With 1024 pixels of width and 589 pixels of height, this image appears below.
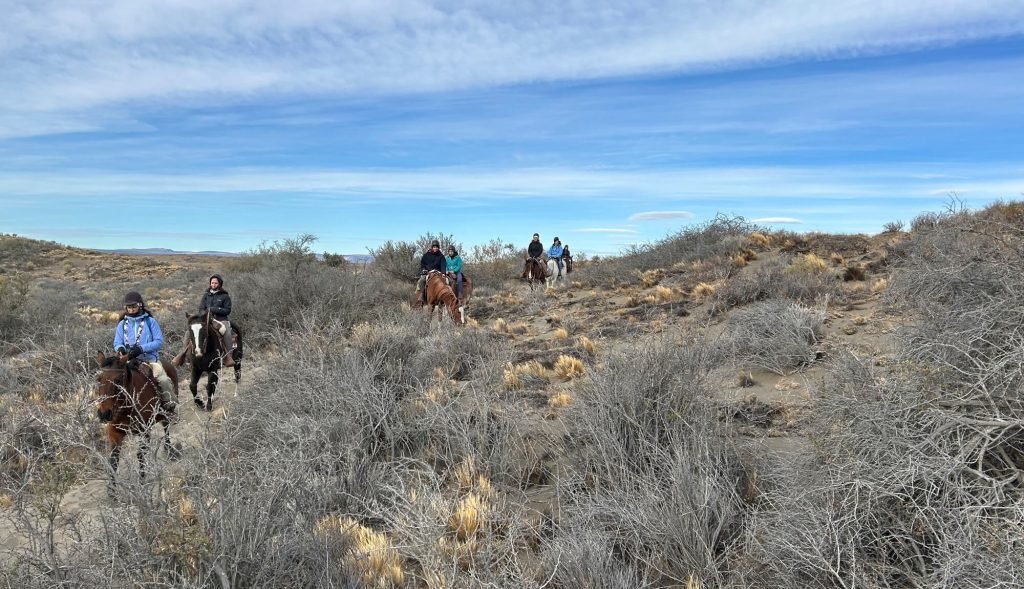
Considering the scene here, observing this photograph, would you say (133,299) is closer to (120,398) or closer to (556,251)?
(120,398)

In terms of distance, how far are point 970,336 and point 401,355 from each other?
6.70 m

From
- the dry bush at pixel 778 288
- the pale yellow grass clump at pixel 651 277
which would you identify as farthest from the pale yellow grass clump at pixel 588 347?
the pale yellow grass clump at pixel 651 277

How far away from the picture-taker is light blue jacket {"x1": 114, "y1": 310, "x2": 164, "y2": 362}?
711cm

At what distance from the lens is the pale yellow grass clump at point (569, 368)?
29.8 ft

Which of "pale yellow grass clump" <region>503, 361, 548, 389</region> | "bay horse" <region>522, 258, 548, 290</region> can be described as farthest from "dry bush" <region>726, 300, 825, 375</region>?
"bay horse" <region>522, 258, 548, 290</region>

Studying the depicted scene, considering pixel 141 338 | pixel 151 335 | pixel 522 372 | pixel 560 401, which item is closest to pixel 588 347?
pixel 522 372

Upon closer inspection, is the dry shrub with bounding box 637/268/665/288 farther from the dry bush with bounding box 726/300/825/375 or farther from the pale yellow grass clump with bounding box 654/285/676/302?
the dry bush with bounding box 726/300/825/375

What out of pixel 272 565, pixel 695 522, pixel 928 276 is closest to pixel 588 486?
pixel 695 522

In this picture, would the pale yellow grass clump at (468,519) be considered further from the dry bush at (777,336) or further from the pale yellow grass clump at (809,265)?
the pale yellow grass clump at (809,265)

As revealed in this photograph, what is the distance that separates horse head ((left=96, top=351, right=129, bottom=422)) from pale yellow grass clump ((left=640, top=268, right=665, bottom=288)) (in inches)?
572

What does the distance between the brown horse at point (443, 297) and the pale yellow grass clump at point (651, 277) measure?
6.77 meters

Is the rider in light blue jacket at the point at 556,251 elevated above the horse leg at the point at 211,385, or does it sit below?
above

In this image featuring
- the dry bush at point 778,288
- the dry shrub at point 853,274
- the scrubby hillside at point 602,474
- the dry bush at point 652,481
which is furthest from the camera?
the dry shrub at point 853,274

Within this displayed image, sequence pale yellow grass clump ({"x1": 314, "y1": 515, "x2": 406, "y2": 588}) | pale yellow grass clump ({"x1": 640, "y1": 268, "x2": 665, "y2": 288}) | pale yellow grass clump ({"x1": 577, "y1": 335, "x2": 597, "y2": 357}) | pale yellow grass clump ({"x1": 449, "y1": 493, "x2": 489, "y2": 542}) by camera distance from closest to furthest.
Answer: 1. pale yellow grass clump ({"x1": 314, "y1": 515, "x2": 406, "y2": 588})
2. pale yellow grass clump ({"x1": 449, "y1": 493, "x2": 489, "y2": 542})
3. pale yellow grass clump ({"x1": 577, "y1": 335, "x2": 597, "y2": 357})
4. pale yellow grass clump ({"x1": 640, "y1": 268, "x2": 665, "y2": 288})
